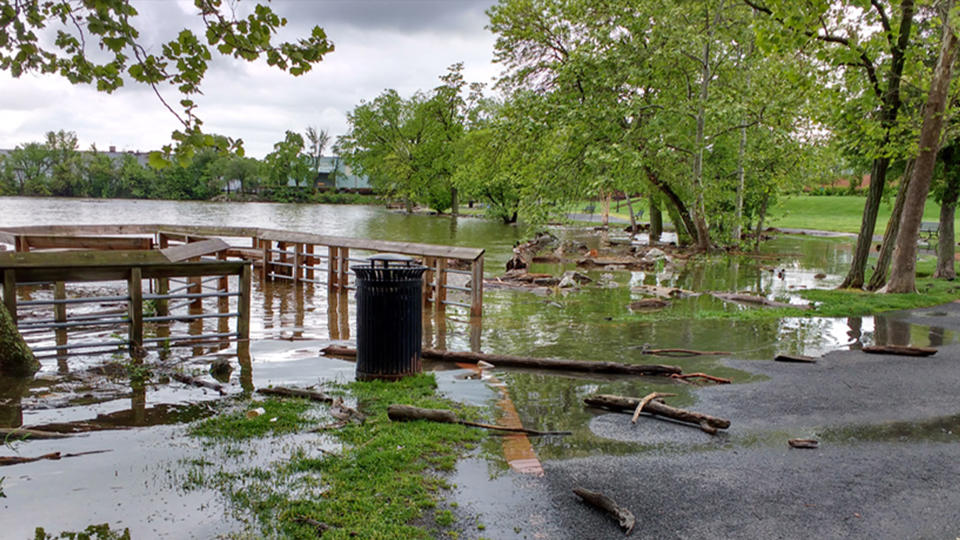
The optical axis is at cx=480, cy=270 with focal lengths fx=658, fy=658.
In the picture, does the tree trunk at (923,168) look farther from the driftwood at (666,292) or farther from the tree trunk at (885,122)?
the driftwood at (666,292)

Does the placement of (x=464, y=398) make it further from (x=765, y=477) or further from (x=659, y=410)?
(x=765, y=477)

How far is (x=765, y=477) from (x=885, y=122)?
12603 millimetres

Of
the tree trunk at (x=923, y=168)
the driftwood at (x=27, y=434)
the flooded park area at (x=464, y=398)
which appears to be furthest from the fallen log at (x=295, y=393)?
the tree trunk at (x=923, y=168)

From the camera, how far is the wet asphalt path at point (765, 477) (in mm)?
4078

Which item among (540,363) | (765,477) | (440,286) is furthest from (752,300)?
(765,477)

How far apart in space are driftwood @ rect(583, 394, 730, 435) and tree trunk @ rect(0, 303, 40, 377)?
6.09 metres

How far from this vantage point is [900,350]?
9.16 meters

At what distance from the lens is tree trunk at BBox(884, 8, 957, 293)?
13.6 meters

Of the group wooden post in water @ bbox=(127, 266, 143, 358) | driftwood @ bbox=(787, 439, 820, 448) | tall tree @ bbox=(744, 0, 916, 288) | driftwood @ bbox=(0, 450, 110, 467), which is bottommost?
driftwood @ bbox=(787, 439, 820, 448)

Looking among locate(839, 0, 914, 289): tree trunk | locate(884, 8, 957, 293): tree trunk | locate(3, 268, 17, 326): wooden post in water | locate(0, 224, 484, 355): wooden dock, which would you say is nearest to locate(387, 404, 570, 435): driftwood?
locate(0, 224, 484, 355): wooden dock

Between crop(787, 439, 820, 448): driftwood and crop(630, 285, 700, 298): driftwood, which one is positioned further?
crop(630, 285, 700, 298): driftwood

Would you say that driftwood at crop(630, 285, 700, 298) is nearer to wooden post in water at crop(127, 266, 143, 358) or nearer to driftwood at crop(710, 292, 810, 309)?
driftwood at crop(710, 292, 810, 309)

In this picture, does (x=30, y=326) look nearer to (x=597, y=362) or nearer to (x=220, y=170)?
(x=597, y=362)

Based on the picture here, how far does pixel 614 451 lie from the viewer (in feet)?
17.5
